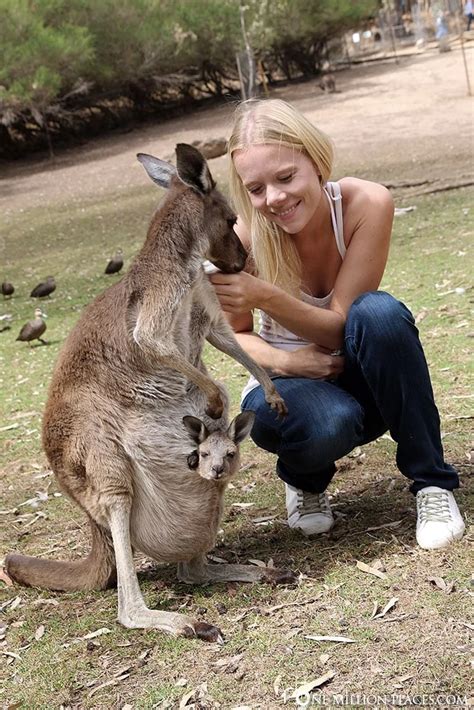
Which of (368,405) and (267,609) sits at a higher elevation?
(368,405)

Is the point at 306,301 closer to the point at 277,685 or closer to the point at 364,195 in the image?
the point at 364,195

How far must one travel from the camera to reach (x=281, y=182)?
7.68 feet

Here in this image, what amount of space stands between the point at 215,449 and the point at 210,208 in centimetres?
57

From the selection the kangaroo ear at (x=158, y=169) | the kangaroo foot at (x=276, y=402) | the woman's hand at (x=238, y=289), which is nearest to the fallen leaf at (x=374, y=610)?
the kangaroo foot at (x=276, y=402)

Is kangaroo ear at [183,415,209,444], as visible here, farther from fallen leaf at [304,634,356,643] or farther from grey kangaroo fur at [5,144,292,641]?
fallen leaf at [304,634,356,643]

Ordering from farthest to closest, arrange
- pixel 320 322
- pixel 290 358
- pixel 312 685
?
1. pixel 290 358
2. pixel 320 322
3. pixel 312 685

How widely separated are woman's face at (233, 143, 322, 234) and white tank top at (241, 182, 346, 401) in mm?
110

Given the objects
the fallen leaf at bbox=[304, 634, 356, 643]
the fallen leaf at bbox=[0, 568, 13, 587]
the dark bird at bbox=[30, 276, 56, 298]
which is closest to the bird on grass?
the dark bird at bbox=[30, 276, 56, 298]

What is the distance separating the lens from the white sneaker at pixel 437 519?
226 cm

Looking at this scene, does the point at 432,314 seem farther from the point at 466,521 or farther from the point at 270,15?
the point at 270,15

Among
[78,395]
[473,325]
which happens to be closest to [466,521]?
[78,395]

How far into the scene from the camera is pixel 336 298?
8.08ft

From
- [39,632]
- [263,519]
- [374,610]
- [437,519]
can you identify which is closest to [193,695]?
[374,610]

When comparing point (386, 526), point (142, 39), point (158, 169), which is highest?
point (142, 39)
